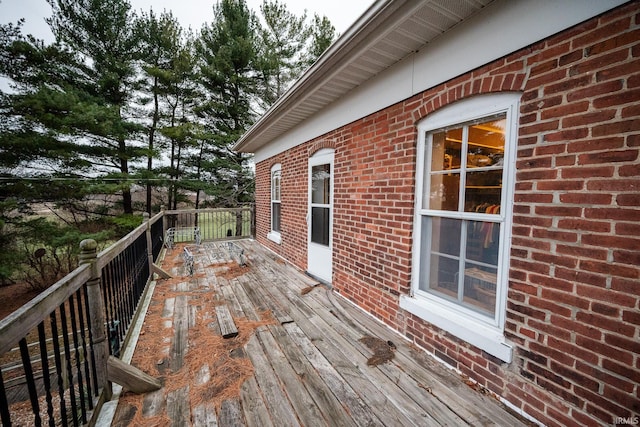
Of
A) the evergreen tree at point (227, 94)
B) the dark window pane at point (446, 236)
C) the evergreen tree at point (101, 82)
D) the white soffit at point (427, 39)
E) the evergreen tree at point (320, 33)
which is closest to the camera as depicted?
the white soffit at point (427, 39)

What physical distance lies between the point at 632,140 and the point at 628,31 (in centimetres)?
55

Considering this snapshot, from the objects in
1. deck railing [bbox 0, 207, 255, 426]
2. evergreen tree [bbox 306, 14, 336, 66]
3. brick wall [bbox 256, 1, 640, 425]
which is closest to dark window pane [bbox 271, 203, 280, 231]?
deck railing [bbox 0, 207, 255, 426]

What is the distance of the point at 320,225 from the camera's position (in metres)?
4.26

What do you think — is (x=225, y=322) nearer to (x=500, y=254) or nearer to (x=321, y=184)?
(x=321, y=184)

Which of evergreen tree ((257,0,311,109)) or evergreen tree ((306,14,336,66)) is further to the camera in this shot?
evergreen tree ((306,14,336,66))

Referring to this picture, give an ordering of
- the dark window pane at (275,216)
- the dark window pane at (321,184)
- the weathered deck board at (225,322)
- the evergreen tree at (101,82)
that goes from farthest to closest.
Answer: the evergreen tree at (101,82)
the dark window pane at (275,216)
the dark window pane at (321,184)
the weathered deck board at (225,322)

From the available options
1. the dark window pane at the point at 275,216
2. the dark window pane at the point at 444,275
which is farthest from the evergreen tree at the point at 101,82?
the dark window pane at the point at 444,275

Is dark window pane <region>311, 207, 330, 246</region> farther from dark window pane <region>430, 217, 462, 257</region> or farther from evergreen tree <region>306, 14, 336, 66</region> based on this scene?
evergreen tree <region>306, 14, 336, 66</region>

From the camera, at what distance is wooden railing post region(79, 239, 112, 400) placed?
5.63ft

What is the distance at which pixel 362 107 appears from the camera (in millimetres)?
3107

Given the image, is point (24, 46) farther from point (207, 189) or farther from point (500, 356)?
point (500, 356)

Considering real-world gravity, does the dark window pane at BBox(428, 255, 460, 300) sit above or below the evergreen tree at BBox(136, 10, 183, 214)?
below

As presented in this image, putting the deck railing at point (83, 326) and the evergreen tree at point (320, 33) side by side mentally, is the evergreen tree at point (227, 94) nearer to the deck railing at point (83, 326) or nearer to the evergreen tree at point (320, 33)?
the evergreen tree at point (320, 33)

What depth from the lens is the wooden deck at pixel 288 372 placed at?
1656mm
